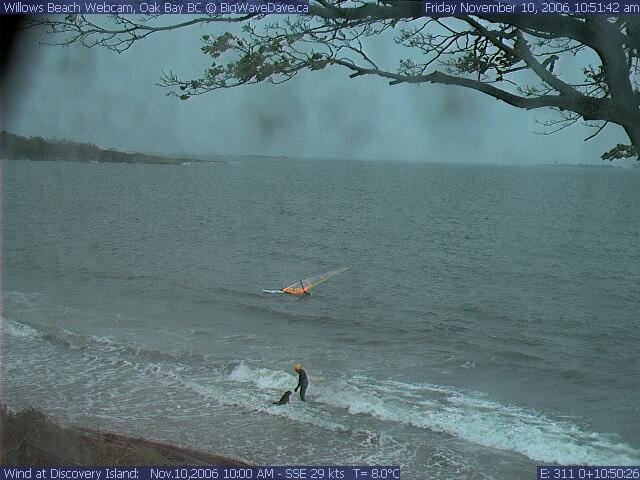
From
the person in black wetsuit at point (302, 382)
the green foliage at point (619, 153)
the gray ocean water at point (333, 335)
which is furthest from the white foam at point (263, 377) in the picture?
the green foliage at point (619, 153)

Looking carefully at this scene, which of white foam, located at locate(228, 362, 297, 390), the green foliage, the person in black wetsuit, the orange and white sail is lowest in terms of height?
white foam, located at locate(228, 362, 297, 390)

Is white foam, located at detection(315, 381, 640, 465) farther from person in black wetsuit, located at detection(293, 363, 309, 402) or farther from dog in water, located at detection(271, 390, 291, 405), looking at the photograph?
dog in water, located at detection(271, 390, 291, 405)

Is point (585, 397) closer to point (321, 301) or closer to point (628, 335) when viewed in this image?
point (628, 335)

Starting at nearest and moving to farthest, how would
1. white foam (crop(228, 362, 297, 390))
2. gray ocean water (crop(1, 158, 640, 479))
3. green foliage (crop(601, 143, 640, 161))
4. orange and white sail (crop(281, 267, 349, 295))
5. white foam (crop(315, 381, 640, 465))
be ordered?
green foliage (crop(601, 143, 640, 161)) → white foam (crop(315, 381, 640, 465)) → gray ocean water (crop(1, 158, 640, 479)) → white foam (crop(228, 362, 297, 390)) → orange and white sail (crop(281, 267, 349, 295))

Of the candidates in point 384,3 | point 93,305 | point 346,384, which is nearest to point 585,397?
point 346,384

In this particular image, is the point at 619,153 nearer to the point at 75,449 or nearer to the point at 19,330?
the point at 75,449

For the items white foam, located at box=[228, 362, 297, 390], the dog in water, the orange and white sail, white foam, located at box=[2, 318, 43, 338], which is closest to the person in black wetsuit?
the dog in water

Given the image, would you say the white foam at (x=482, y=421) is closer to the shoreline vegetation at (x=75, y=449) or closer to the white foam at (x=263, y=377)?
the white foam at (x=263, y=377)

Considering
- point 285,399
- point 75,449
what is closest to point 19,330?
point 285,399
